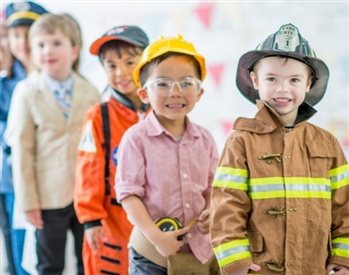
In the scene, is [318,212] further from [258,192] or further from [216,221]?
[216,221]

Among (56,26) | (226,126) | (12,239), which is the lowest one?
(12,239)

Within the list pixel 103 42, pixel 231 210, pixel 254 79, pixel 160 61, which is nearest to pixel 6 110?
pixel 103 42

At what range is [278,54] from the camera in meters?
1.58

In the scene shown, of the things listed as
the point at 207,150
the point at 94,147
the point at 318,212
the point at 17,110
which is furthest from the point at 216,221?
the point at 17,110

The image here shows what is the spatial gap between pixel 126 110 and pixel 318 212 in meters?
0.92

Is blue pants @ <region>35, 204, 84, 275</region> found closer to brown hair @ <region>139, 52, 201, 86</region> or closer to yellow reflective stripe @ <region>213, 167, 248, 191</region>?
brown hair @ <region>139, 52, 201, 86</region>

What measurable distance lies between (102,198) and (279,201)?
81 cm

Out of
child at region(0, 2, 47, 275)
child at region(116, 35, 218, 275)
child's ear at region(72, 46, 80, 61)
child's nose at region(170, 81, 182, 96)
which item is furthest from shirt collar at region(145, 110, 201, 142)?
child at region(0, 2, 47, 275)

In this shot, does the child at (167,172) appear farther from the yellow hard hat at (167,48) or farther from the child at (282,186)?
the child at (282,186)

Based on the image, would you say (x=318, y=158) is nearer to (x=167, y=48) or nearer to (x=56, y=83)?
(x=167, y=48)

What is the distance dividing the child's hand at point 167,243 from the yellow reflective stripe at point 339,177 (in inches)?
19.4

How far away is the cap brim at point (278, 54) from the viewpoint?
5.24ft

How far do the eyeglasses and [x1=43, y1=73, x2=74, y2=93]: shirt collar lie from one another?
855 millimetres

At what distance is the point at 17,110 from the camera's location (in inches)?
101
